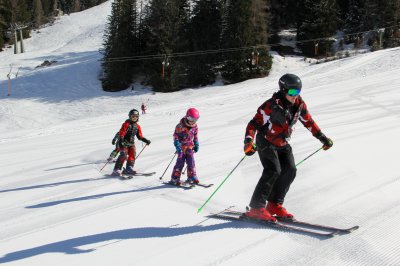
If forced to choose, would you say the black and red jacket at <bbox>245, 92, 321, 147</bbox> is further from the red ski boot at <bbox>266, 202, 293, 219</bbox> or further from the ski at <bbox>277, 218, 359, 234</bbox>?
the ski at <bbox>277, 218, 359, 234</bbox>

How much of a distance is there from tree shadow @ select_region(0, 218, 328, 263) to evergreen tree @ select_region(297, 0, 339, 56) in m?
36.5

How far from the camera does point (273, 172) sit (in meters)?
5.20

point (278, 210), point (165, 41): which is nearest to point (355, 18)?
point (165, 41)

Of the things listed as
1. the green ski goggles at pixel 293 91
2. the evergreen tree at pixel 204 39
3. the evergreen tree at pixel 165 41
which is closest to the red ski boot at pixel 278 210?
the green ski goggles at pixel 293 91

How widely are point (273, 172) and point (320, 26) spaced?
37968 millimetres

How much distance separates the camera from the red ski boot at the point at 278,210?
5398 mm

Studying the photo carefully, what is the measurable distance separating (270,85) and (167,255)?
23.3 metres

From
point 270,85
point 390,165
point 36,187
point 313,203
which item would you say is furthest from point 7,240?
point 270,85

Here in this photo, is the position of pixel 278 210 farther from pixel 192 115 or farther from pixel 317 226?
pixel 192 115

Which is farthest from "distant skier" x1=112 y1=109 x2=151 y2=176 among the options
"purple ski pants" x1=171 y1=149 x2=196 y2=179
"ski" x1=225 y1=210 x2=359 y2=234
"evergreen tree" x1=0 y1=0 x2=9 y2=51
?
"evergreen tree" x1=0 y1=0 x2=9 y2=51

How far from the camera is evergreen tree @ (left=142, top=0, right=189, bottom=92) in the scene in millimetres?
37062

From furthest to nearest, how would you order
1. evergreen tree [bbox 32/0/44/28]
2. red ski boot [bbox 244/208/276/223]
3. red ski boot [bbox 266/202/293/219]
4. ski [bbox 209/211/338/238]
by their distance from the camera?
evergreen tree [bbox 32/0/44/28]
red ski boot [bbox 266/202/293/219]
red ski boot [bbox 244/208/276/223]
ski [bbox 209/211/338/238]

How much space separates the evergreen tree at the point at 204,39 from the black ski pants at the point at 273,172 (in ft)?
103

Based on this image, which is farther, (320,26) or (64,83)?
(64,83)
